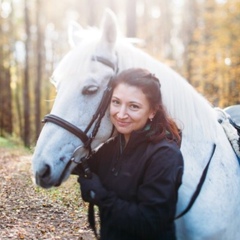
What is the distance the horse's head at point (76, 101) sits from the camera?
2.35 m

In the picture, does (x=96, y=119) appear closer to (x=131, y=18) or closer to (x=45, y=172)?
(x=45, y=172)

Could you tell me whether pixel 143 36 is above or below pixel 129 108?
below

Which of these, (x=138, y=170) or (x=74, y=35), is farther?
(x=74, y=35)

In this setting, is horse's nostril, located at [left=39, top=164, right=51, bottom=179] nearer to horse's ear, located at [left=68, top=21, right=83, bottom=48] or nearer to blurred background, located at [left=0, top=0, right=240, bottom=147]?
horse's ear, located at [left=68, top=21, right=83, bottom=48]

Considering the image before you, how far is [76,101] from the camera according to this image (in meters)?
2.48

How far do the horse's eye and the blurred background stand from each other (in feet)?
31.7

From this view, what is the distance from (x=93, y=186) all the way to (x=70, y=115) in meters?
0.50

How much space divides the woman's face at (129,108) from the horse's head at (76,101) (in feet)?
0.66

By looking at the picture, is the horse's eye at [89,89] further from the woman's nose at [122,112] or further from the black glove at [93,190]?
the black glove at [93,190]

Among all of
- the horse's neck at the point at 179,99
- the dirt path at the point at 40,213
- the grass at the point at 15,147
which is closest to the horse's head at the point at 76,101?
the horse's neck at the point at 179,99

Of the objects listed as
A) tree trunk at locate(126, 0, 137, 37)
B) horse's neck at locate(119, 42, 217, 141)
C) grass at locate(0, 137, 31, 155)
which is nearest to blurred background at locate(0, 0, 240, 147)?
tree trunk at locate(126, 0, 137, 37)

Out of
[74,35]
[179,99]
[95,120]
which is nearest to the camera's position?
[95,120]

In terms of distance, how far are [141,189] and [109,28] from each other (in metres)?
1.11

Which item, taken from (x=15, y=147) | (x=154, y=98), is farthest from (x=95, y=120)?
(x=15, y=147)
